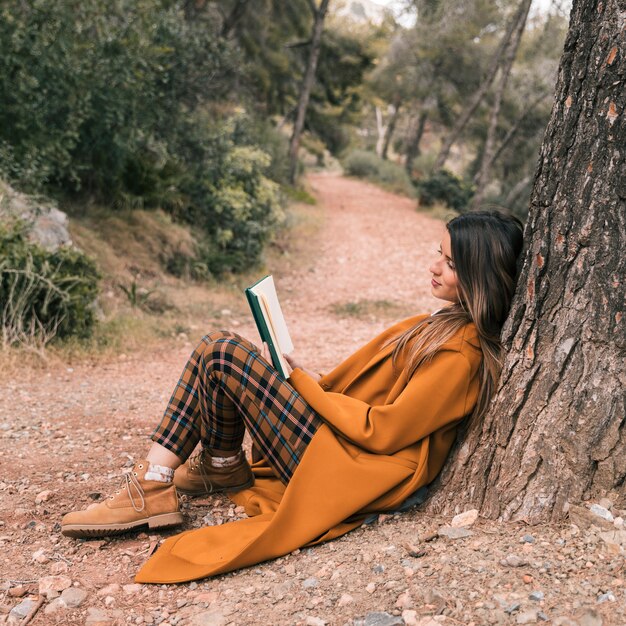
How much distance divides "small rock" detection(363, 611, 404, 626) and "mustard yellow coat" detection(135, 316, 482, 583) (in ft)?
1.67

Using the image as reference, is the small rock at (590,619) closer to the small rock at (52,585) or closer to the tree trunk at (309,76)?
the small rock at (52,585)

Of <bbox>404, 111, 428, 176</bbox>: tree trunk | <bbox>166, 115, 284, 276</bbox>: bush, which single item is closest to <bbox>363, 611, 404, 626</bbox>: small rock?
<bbox>166, 115, 284, 276</bbox>: bush

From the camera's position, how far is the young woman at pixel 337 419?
2.43 m

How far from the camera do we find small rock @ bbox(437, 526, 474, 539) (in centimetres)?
234

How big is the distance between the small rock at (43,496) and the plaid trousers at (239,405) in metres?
0.67

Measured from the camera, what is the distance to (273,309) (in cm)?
268

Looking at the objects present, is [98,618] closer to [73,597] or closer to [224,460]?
[73,597]

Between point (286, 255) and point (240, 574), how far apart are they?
29.4 ft

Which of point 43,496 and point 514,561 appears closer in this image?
point 514,561

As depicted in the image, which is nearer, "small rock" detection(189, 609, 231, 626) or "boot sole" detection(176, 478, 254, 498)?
"small rock" detection(189, 609, 231, 626)

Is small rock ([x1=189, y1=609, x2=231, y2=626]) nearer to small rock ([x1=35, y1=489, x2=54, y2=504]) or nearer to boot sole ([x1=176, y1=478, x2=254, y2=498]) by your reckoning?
boot sole ([x1=176, y1=478, x2=254, y2=498])

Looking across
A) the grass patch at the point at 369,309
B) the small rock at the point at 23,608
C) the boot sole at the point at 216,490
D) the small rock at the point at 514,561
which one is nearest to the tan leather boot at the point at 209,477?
the boot sole at the point at 216,490

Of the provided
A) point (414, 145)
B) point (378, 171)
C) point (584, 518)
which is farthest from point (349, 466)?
point (414, 145)

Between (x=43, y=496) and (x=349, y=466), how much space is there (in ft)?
4.80
